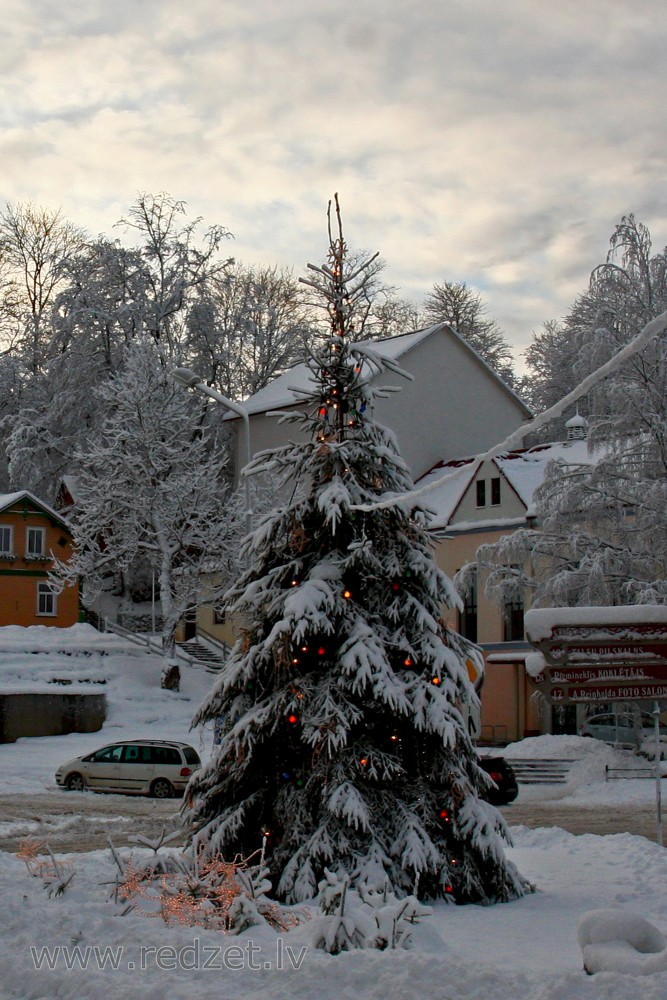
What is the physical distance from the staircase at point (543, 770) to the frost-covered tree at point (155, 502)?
48.2 ft

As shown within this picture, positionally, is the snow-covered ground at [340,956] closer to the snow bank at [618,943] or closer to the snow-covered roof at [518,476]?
the snow bank at [618,943]

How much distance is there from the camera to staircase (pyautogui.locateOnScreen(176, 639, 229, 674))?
151 ft

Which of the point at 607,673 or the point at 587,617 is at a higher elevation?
the point at 587,617

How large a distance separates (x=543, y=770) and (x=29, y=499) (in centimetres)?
2623

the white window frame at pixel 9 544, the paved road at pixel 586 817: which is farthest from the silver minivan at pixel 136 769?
the white window frame at pixel 9 544

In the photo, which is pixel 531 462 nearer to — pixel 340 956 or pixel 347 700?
pixel 347 700

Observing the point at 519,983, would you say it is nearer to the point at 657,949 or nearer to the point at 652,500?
the point at 657,949

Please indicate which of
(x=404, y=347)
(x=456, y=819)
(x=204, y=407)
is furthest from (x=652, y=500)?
(x=204, y=407)

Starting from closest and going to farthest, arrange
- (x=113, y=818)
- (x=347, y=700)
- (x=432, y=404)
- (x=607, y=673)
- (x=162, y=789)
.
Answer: (x=347, y=700) < (x=607, y=673) < (x=113, y=818) < (x=162, y=789) < (x=432, y=404)

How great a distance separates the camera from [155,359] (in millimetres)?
46406

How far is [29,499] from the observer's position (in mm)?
49031

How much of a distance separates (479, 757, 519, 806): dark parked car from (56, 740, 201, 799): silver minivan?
709cm

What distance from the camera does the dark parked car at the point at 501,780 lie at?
85.4 feet

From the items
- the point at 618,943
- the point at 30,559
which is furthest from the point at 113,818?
the point at 30,559
